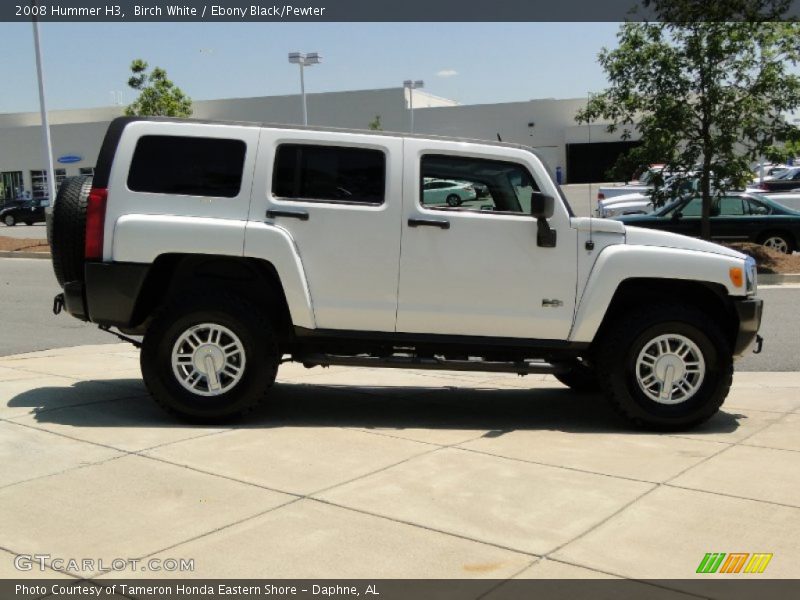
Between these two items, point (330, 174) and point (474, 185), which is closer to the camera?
point (330, 174)

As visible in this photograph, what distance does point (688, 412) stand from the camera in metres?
6.58

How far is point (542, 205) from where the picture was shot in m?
6.34

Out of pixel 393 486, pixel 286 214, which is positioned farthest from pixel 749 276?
pixel 286 214

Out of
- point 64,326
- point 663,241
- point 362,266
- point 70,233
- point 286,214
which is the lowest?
point 64,326

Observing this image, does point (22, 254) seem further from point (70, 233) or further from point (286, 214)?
point (286, 214)

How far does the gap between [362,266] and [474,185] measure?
1.00 meters

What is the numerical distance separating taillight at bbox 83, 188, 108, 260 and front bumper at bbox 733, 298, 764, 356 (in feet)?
14.6

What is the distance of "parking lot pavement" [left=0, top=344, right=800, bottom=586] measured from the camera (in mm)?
4164

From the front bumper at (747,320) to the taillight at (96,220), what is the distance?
4.45 metres

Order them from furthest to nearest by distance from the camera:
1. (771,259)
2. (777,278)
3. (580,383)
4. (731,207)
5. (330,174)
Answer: (731,207) < (771,259) < (777,278) < (580,383) < (330,174)

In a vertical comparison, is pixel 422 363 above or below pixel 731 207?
below

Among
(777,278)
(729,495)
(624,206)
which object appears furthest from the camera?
(624,206)

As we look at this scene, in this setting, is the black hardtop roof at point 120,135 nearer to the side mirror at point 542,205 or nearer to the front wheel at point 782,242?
the side mirror at point 542,205
